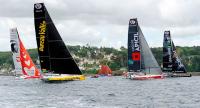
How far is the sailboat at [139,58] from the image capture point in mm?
109875

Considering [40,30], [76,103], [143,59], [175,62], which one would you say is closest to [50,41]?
[40,30]

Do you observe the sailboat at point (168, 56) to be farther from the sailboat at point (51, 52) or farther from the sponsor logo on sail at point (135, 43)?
the sailboat at point (51, 52)

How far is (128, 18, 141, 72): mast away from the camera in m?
110

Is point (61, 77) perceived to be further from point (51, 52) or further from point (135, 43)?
point (135, 43)

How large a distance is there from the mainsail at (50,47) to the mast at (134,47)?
79.6 feet

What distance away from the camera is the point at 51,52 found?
87.8 metres

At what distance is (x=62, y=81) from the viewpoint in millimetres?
89312

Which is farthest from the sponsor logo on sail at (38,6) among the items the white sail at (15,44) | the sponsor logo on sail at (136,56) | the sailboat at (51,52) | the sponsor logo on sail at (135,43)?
the sponsor logo on sail at (136,56)

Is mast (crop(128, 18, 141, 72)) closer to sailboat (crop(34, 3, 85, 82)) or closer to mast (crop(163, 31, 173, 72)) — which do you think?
mast (crop(163, 31, 173, 72))

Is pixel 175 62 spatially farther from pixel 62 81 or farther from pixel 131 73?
pixel 62 81

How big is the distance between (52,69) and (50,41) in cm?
437

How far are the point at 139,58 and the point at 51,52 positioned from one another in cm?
2815

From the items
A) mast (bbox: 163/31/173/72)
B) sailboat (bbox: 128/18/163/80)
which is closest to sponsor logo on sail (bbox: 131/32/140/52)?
sailboat (bbox: 128/18/163/80)

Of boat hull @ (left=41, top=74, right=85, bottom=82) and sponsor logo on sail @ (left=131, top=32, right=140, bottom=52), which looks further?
sponsor logo on sail @ (left=131, top=32, right=140, bottom=52)
